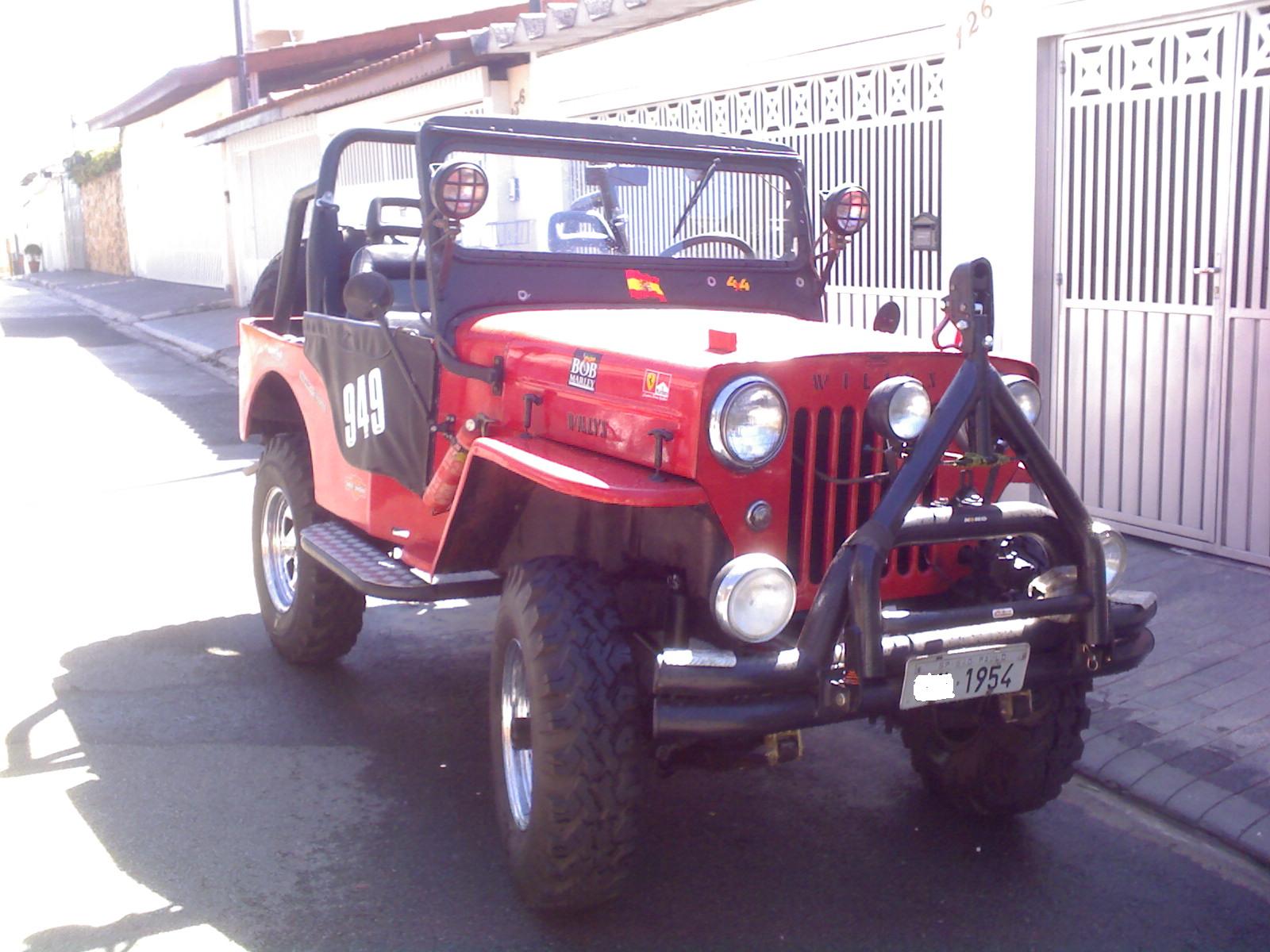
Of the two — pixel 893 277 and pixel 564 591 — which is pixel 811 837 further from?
pixel 893 277

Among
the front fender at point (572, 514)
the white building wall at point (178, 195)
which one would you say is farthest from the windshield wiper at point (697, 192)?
the white building wall at point (178, 195)

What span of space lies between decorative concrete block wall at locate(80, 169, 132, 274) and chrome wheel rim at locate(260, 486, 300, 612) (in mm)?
32746

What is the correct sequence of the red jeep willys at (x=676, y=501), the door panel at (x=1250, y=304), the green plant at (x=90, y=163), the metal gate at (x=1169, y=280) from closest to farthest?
the red jeep willys at (x=676, y=501) < the door panel at (x=1250, y=304) < the metal gate at (x=1169, y=280) < the green plant at (x=90, y=163)

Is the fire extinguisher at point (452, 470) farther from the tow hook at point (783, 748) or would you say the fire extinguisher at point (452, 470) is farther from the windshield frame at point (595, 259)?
the tow hook at point (783, 748)

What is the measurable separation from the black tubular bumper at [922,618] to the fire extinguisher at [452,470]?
4.15 ft

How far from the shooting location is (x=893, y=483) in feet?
10.8

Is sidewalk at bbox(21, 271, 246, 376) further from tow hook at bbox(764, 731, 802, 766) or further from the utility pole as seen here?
tow hook at bbox(764, 731, 802, 766)

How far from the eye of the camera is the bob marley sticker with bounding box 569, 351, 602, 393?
12.7ft

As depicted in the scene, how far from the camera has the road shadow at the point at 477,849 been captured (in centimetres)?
366

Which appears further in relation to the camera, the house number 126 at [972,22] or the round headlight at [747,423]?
the house number 126 at [972,22]


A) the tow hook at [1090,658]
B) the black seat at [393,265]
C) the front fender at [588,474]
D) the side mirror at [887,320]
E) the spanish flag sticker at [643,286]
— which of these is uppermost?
the black seat at [393,265]

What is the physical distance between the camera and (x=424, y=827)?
428 cm

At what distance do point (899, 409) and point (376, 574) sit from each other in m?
1.98

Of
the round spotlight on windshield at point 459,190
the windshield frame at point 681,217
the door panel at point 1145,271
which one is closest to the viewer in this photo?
the round spotlight on windshield at point 459,190
